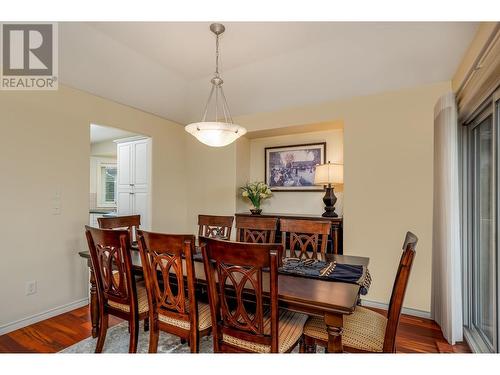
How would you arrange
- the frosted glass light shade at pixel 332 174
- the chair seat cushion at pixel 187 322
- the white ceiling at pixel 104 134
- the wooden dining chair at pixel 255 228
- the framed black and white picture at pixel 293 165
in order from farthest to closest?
1. the white ceiling at pixel 104 134
2. the framed black and white picture at pixel 293 165
3. the frosted glass light shade at pixel 332 174
4. the wooden dining chair at pixel 255 228
5. the chair seat cushion at pixel 187 322

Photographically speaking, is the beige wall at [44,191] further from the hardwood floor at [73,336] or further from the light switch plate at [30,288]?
the hardwood floor at [73,336]

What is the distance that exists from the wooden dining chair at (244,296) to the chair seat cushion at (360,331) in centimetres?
12

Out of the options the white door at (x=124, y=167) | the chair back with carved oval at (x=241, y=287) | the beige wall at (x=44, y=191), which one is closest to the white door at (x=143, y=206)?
the white door at (x=124, y=167)

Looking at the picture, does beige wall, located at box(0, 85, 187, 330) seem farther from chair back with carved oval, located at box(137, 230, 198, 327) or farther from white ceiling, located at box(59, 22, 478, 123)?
chair back with carved oval, located at box(137, 230, 198, 327)

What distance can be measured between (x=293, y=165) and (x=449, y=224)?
82.8 inches

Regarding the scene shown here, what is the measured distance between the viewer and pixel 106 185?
6.25 metres

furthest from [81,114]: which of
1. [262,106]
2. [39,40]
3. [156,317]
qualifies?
[156,317]

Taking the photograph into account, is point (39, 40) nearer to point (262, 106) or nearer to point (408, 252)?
point (262, 106)

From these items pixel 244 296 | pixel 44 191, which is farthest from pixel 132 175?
pixel 244 296

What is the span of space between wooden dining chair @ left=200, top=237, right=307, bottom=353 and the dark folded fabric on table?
1.17 feet

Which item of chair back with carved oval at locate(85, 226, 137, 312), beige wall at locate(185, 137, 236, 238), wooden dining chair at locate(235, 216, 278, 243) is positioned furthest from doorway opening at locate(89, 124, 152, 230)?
chair back with carved oval at locate(85, 226, 137, 312)

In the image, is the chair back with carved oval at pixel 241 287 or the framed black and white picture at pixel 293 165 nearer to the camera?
the chair back with carved oval at pixel 241 287

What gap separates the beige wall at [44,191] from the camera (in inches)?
95.6

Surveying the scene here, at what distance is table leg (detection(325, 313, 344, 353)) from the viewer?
136 cm
